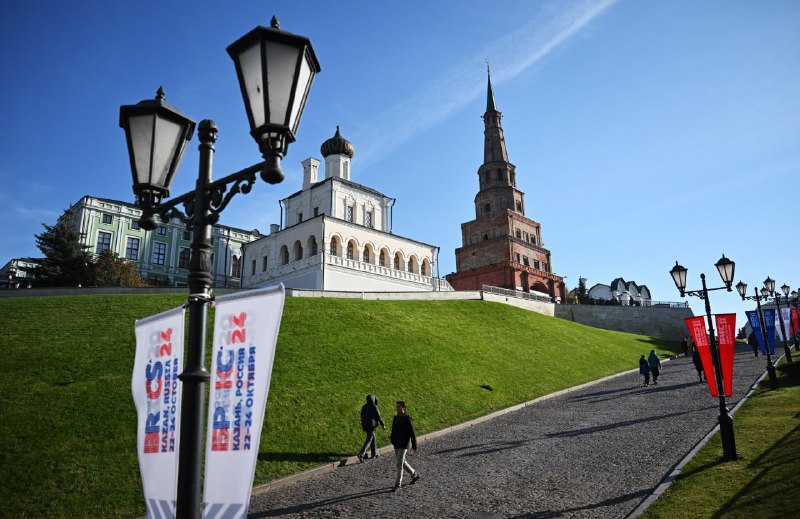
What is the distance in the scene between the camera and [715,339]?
50.6 ft

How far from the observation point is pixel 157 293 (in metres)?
33.7

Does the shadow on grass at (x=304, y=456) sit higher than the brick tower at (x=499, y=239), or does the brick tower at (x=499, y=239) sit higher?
the brick tower at (x=499, y=239)

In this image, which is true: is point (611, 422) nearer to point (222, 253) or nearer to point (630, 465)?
point (630, 465)

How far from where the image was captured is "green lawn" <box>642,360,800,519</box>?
9000 millimetres

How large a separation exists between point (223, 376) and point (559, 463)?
10928 mm

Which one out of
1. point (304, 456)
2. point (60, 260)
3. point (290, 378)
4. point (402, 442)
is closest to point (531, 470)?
point (402, 442)

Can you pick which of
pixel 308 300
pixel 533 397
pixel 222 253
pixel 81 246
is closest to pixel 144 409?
pixel 533 397

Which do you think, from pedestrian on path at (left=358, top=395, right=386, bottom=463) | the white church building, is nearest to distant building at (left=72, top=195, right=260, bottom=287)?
the white church building

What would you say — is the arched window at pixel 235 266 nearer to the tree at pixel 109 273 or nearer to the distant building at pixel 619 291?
the tree at pixel 109 273

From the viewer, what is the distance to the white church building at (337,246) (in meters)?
46.0

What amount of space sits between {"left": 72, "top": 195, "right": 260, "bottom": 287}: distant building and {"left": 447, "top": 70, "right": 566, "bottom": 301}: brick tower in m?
29.9

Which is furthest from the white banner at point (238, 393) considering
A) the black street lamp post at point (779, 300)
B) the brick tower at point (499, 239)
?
the brick tower at point (499, 239)

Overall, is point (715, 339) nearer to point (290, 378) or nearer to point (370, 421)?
point (370, 421)

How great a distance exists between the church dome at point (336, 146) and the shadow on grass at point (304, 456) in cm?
4407
